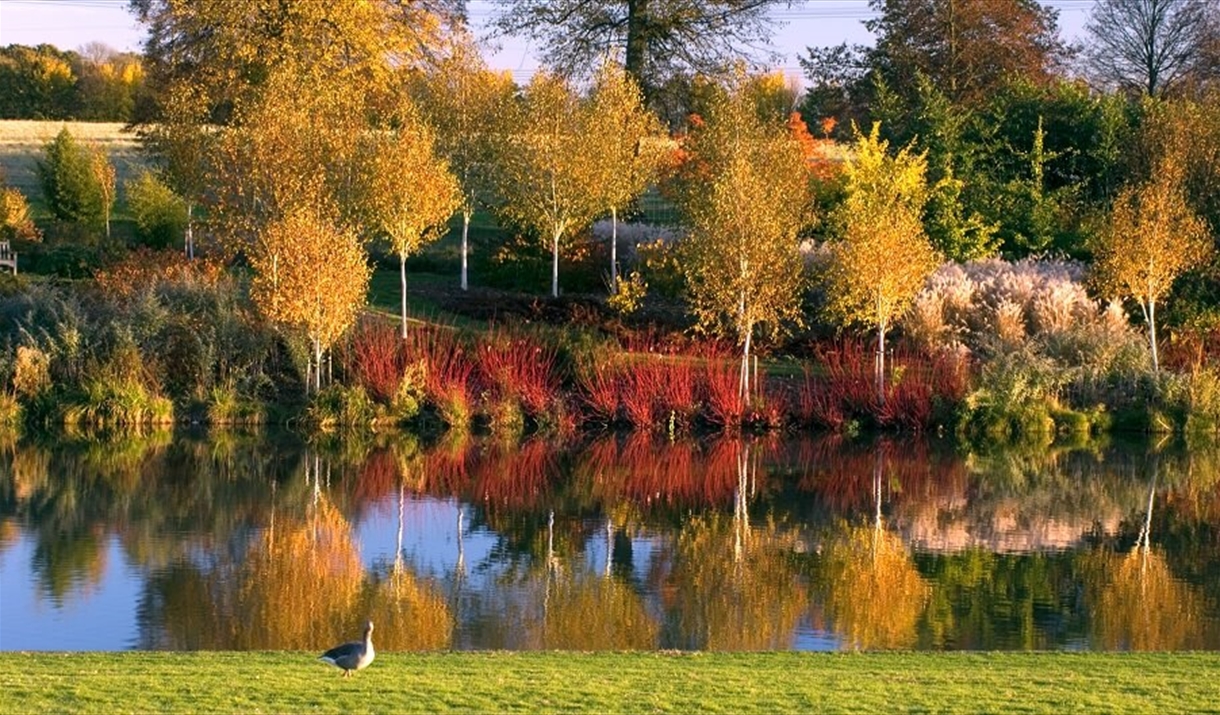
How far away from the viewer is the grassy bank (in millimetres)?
10750

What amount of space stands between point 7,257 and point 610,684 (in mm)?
33300

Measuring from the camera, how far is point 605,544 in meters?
21.7

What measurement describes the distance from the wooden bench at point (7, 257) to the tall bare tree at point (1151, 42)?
134 ft

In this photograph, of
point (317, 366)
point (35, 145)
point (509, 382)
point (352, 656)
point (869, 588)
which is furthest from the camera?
point (35, 145)

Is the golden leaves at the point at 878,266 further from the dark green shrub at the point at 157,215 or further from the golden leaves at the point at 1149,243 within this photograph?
the dark green shrub at the point at 157,215

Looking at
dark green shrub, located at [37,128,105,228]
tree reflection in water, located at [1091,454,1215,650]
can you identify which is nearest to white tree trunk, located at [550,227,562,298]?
dark green shrub, located at [37,128,105,228]

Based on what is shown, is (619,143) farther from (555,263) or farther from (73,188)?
(73,188)

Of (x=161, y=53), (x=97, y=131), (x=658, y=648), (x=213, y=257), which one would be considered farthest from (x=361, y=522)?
(x=97, y=131)

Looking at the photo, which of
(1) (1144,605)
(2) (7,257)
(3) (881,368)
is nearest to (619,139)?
(3) (881,368)

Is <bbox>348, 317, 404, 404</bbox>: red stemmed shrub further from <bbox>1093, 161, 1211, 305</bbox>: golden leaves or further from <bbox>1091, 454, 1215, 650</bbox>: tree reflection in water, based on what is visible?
<bbox>1091, 454, 1215, 650</bbox>: tree reflection in water

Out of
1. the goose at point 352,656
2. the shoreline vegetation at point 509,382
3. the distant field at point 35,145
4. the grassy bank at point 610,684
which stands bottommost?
the grassy bank at point 610,684

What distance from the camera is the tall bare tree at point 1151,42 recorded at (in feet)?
211

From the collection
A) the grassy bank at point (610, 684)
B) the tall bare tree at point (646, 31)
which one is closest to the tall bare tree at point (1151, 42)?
the tall bare tree at point (646, 31)

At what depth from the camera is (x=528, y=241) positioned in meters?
42.5
